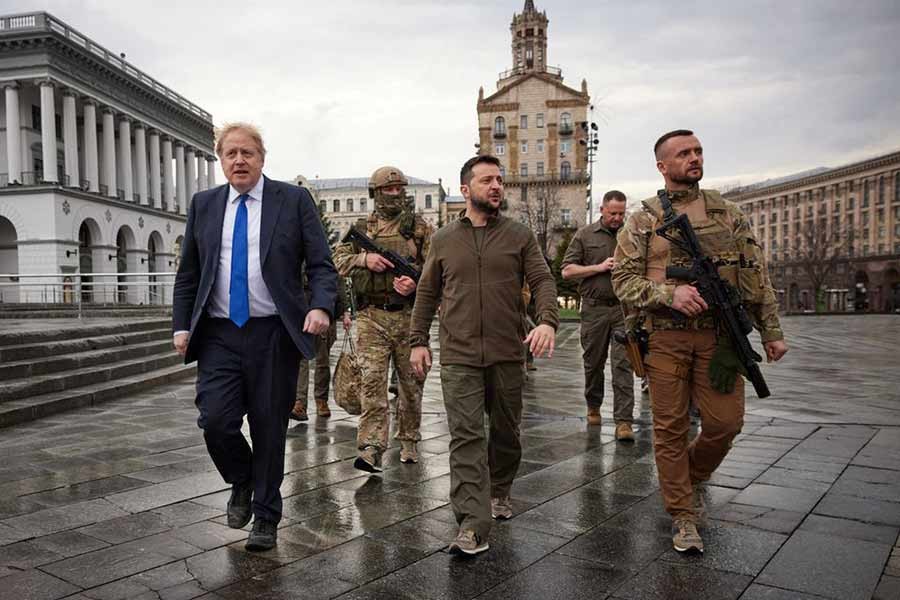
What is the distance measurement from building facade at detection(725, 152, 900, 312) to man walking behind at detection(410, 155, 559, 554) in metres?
73.3

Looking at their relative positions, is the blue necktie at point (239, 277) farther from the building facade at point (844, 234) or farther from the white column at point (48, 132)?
the building facade at point (844, 234)

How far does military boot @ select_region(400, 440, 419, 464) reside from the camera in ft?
19.7

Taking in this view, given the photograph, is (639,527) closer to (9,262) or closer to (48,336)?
(48,336)

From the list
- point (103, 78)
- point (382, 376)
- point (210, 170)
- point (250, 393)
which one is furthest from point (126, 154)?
point (250, 393)

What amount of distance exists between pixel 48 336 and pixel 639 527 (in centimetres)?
957

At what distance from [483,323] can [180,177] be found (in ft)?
205

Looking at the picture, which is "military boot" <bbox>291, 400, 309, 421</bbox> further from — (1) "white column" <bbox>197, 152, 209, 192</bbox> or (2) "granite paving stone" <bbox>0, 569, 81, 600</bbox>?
(1) "white column" <bbox>197, 152, 209, 192</bbox>

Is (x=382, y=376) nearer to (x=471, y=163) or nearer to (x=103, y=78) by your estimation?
(x=471, y=163)

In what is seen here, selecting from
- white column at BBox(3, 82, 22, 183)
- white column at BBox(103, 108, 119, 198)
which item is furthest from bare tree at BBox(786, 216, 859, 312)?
white column at BBox(3, 82, 22, 183)

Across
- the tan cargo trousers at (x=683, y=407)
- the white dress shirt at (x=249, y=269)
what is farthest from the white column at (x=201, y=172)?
the tan cargo trousers at (x=683, y=407)

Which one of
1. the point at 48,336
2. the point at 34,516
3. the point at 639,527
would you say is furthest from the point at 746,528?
Answer: the point at 48,336

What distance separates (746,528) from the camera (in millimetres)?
4223

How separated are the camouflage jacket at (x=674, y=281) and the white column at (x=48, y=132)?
46.0 m

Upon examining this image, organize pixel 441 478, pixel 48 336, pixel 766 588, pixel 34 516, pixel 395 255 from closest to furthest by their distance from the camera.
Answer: pixel 766 588 → pixel 34 516 → pixel 441 478 → pixel 395 255 → pixel 48 336
